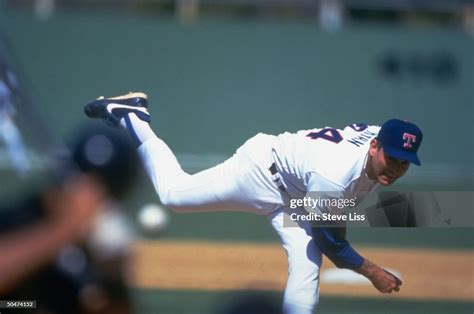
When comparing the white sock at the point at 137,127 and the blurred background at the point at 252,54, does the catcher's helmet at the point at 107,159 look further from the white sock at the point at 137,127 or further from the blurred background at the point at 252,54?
the blurred background at the point at 252,54

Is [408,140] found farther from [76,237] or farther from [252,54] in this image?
[252,54]

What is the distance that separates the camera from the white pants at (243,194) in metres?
3.48

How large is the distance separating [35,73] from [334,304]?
5.13m

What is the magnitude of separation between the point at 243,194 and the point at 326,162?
0.36m

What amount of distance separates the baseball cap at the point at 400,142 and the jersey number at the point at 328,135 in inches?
7.1

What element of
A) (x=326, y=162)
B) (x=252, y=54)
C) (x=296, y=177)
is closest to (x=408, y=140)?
(x=326, y=162)

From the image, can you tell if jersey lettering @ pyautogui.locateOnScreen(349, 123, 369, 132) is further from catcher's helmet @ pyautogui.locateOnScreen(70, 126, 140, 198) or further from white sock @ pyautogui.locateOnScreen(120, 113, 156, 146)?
catcher's helmet @ pyautogui.locateOnScreen(70, 126, 140, 198)

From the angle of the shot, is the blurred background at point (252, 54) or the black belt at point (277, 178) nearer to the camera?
the black belt at point (277, 178)

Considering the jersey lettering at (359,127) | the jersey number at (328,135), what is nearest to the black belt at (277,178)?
the jersey number at (328,135)

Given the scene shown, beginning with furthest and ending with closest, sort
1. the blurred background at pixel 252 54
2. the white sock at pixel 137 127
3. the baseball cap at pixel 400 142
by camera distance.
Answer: the blurred background at pixel 252 54, the white sock at pixel 137 127, the baseball cap at pixel 400 142

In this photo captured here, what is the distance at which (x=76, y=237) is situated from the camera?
187 centimetres

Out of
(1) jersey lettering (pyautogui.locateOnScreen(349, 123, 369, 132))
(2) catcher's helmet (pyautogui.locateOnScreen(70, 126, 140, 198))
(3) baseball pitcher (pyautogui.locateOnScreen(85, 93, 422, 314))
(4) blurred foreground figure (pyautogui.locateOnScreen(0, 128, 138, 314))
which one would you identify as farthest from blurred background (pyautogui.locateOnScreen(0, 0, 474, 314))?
(4) blurred foreground figure (pyautogui.locateOnScreen(0, 128, 138, 314))

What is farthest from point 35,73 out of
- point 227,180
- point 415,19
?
point 227,180

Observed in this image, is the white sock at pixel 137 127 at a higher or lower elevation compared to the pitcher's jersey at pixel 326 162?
higher
